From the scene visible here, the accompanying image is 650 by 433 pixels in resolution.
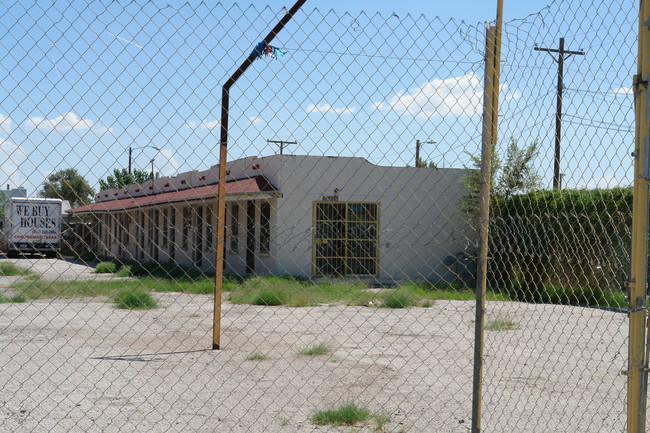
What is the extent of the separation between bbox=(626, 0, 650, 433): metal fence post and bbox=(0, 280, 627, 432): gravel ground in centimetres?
111

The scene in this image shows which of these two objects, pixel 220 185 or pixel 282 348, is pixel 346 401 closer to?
pixel 220 185

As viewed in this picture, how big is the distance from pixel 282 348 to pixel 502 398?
3.51 metres

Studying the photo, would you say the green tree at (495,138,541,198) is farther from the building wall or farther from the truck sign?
the building wall

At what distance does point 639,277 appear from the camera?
3564 millimetres

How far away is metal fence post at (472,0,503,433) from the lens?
12.6 feet

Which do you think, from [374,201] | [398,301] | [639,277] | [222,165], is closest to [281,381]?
[222,165]

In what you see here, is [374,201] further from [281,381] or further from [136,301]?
[281,381]

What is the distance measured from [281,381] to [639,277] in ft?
13.6

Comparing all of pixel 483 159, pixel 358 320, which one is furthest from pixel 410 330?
pixel 483 159

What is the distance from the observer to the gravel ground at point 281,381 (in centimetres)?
534

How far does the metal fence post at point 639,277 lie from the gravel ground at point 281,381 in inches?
43.7

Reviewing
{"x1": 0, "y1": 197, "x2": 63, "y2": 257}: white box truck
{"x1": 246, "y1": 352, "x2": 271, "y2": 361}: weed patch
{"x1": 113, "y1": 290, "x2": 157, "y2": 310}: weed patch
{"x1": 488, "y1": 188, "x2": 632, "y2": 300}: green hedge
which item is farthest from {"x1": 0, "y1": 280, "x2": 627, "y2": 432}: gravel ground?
{"x1": 0, "y1": 197, "x2": 63, "y2": 257}: white box truck

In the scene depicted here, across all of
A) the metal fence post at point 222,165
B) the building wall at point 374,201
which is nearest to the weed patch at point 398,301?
the building wall at point 374,201

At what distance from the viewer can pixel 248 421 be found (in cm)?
534
